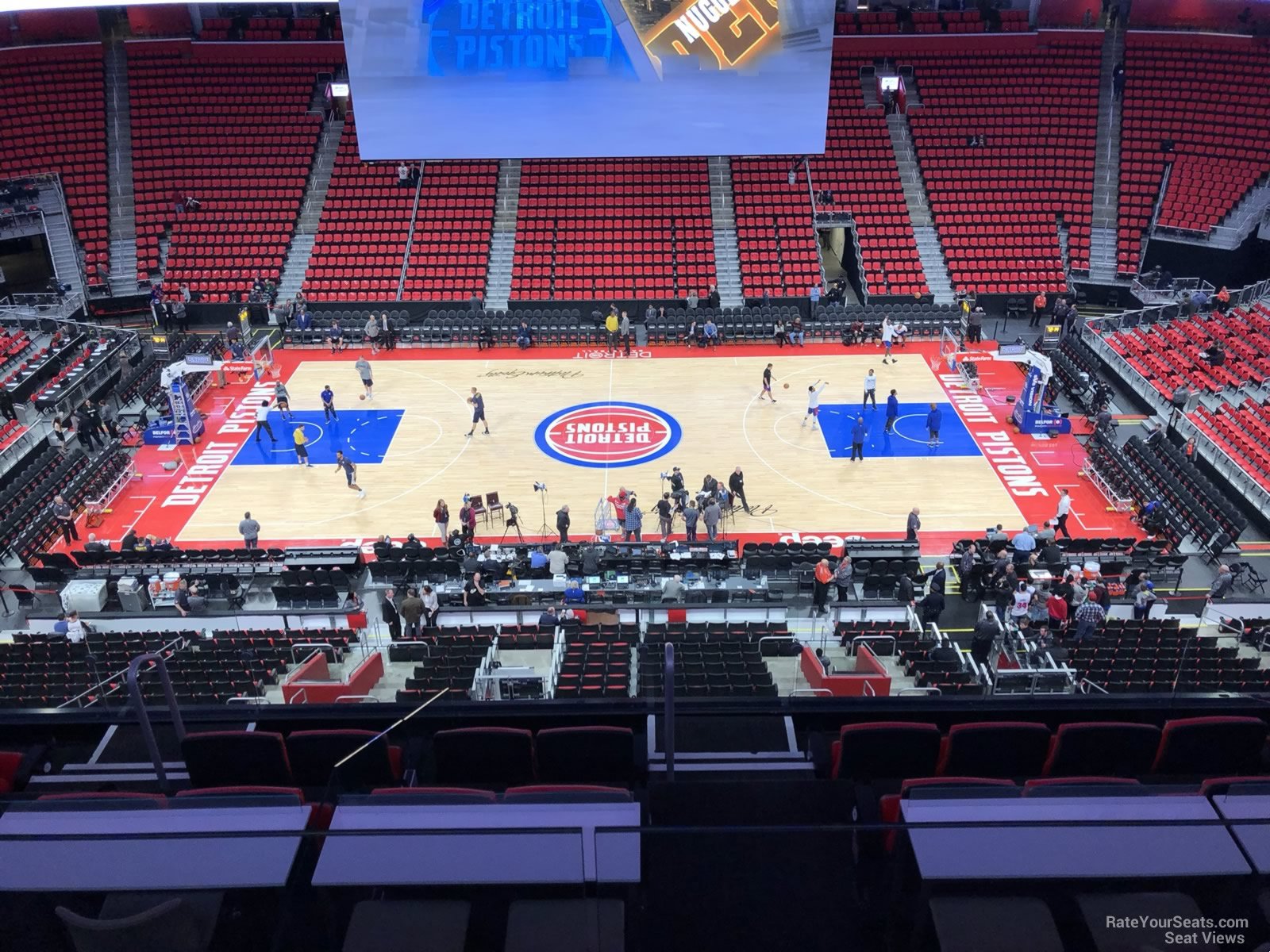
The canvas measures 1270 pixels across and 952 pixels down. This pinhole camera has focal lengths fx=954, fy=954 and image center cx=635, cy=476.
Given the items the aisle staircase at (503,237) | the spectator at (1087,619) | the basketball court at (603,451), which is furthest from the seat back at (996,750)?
the aisle staircase at (503,237)

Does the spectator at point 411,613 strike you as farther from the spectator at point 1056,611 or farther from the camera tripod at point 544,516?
the spectator at point 1056,611

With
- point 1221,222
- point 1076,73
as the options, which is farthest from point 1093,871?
point 1076,73

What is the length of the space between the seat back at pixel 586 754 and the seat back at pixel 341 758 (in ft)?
4.14

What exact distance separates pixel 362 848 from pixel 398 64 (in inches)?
1150

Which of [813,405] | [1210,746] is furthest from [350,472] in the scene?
[1210,746]

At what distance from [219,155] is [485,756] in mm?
36098

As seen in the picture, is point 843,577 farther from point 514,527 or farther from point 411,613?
point 411,613

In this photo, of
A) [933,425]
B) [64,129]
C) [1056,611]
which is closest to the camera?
[1056,611]

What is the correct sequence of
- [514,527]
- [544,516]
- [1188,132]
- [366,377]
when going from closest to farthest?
[514,527]
[544,516]
[366,377]
[1188,132]

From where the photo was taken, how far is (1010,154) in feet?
122

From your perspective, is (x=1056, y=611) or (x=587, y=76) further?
(x=587, y=76)

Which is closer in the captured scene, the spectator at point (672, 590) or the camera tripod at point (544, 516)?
the spectator at point (672, 590)

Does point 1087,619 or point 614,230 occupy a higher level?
point 614,230

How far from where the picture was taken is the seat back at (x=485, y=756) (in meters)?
7.54
